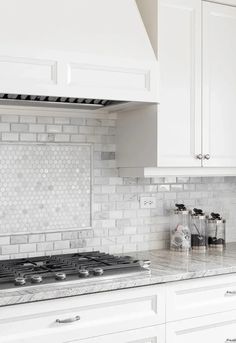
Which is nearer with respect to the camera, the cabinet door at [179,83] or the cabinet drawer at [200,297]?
the cabinet drawer at [200,297]

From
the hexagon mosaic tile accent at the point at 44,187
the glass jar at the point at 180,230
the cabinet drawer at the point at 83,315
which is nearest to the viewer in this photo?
the cabinet drawer at the point at 83,315

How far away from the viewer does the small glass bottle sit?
369 cm

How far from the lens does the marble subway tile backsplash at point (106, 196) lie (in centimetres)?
320

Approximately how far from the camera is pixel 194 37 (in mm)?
3328

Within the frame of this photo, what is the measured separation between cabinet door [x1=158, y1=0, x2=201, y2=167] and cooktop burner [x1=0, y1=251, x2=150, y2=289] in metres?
0.63

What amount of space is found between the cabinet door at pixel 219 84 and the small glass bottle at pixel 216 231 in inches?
16.3

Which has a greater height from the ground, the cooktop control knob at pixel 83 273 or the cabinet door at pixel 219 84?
the cabinet door at pixel 219 84

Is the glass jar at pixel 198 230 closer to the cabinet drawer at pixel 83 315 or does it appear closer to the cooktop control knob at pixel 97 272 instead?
the cabinet drawer at pixel 83 315

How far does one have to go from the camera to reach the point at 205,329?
3041 millimetres

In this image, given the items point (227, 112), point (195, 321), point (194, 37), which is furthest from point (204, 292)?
point (194, 37)

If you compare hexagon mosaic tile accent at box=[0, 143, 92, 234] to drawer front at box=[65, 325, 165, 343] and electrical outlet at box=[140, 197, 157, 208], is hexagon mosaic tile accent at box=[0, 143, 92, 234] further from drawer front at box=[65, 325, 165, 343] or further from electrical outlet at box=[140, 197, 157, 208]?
drawer front at box=[65, 325, 165, 343]

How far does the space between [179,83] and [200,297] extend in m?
1.21

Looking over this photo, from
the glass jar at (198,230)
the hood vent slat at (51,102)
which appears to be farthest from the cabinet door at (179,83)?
the glass jar at (198,230)

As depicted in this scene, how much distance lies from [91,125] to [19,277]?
1.18 metres
